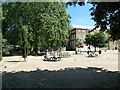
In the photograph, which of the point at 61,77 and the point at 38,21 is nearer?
the point at 61,77

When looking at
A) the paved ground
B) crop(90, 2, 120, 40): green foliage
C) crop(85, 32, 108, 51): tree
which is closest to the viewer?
crop(90, 2, 120, 40): green foliage

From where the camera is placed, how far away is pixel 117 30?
5004 mm

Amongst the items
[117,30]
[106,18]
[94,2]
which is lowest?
[117,30]

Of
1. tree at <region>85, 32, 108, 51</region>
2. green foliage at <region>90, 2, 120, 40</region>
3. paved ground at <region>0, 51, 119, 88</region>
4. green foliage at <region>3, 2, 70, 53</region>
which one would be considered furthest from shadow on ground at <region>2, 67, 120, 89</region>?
tree at <region>85, 32, 108, 51</region>

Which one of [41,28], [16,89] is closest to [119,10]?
[16,89]

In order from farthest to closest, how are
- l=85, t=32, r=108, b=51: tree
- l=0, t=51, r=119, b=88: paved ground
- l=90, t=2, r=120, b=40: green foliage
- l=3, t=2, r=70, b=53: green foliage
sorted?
l=85, t=32, r=108, b=51: tree → l=3, t=2, r=70, b=53: green foliage → l=0, t=51, r=119, b=88: paved ground → l=90, t=2, r=120, b=40: green foliage

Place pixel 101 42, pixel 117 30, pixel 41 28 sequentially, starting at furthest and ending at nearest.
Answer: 1. pixel 101 42
2. pixel 41 28
3. pixel 117 30

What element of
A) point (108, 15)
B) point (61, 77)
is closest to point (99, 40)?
point (61, 77)

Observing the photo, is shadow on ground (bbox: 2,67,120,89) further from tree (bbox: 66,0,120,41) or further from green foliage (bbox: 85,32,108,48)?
green foliage (bbox: 85,32,108,48)

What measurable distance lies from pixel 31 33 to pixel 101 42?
26.7m

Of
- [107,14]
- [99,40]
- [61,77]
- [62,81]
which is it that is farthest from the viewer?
[99,40]

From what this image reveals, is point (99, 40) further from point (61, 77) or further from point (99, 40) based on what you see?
point (61, 77)

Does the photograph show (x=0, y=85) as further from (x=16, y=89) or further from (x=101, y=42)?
(x=101, y=42)

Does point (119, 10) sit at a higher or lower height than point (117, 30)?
higher
